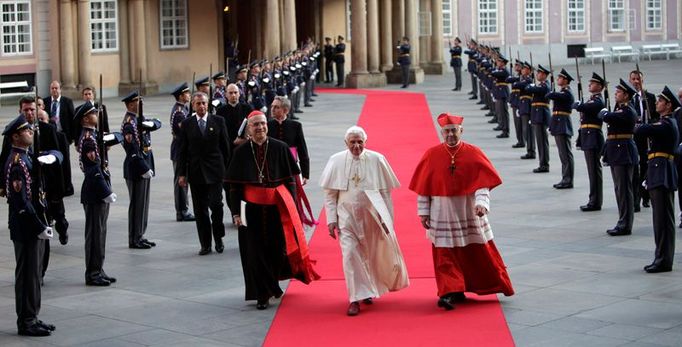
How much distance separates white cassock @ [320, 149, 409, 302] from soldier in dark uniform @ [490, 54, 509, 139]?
17.0m

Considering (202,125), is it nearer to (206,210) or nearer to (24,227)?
(206,210)

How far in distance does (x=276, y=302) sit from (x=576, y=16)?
54471mm

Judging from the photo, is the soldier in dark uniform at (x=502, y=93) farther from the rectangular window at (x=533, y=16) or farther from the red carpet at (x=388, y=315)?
the rectangular window at (x=533, y=16)

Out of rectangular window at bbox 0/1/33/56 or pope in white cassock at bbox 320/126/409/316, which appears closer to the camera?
pope in white cassock at bbox 320/126/409/316

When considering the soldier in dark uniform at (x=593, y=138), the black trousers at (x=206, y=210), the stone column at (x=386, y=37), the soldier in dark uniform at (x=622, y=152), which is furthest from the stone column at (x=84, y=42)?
the soldier in dark uniform at (x=622, y=152)

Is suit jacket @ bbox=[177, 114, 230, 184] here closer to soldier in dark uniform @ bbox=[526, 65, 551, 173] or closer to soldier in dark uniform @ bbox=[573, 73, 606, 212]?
soldier in dark uniform @ bbox=[573, 73, 606, 212]

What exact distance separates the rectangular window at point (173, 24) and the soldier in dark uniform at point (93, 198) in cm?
3119

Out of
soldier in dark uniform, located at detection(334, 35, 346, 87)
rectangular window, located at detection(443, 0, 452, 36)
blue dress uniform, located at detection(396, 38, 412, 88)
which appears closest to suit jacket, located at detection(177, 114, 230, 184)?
blue dress uniform, located at detection(396, 38, 412, 88)

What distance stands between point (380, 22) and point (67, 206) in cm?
3129

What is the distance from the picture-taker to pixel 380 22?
4919 centimetres

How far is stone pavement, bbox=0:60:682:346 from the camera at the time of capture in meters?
10.8

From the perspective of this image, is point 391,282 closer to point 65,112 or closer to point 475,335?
point 475,335

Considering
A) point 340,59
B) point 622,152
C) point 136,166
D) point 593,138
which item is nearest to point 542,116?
point 593,138

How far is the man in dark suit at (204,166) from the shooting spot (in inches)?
581
